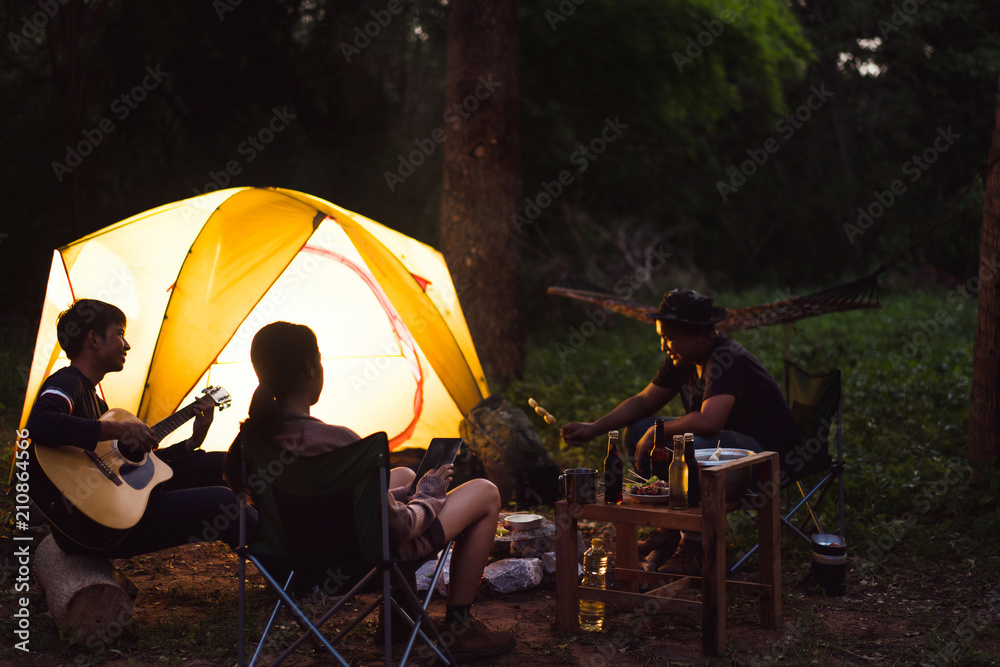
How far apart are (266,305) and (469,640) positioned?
2406mm

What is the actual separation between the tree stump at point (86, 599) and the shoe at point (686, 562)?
1.98 meters

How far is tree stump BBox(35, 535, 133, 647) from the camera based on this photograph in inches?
107

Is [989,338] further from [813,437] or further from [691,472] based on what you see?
[691,472]

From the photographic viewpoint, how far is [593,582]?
3.21 meters

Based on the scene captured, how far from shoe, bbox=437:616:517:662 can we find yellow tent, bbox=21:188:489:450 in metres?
1.78

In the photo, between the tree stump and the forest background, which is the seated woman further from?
the forest background

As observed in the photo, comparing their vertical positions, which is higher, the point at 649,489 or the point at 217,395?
the point at 217,395

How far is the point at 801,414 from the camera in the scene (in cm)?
380

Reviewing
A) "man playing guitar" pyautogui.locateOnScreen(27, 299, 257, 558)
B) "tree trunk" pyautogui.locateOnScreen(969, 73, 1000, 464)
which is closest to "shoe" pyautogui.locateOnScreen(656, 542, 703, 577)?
"man playing guitar" pyautogui.locateOnScreen(27, 299, 257, 558)

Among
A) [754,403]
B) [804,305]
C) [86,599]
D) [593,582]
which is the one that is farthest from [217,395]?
[804,305]

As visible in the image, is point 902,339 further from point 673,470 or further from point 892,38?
point 892,38

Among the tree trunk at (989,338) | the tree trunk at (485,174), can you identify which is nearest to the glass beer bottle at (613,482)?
the tree trunk at (989,338)

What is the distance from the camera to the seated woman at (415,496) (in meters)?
2.36

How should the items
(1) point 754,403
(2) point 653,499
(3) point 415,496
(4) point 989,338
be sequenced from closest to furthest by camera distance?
(3) point 415,496 < (2) point 653,499 < (1) point 754,403 < (4) point 989,338
